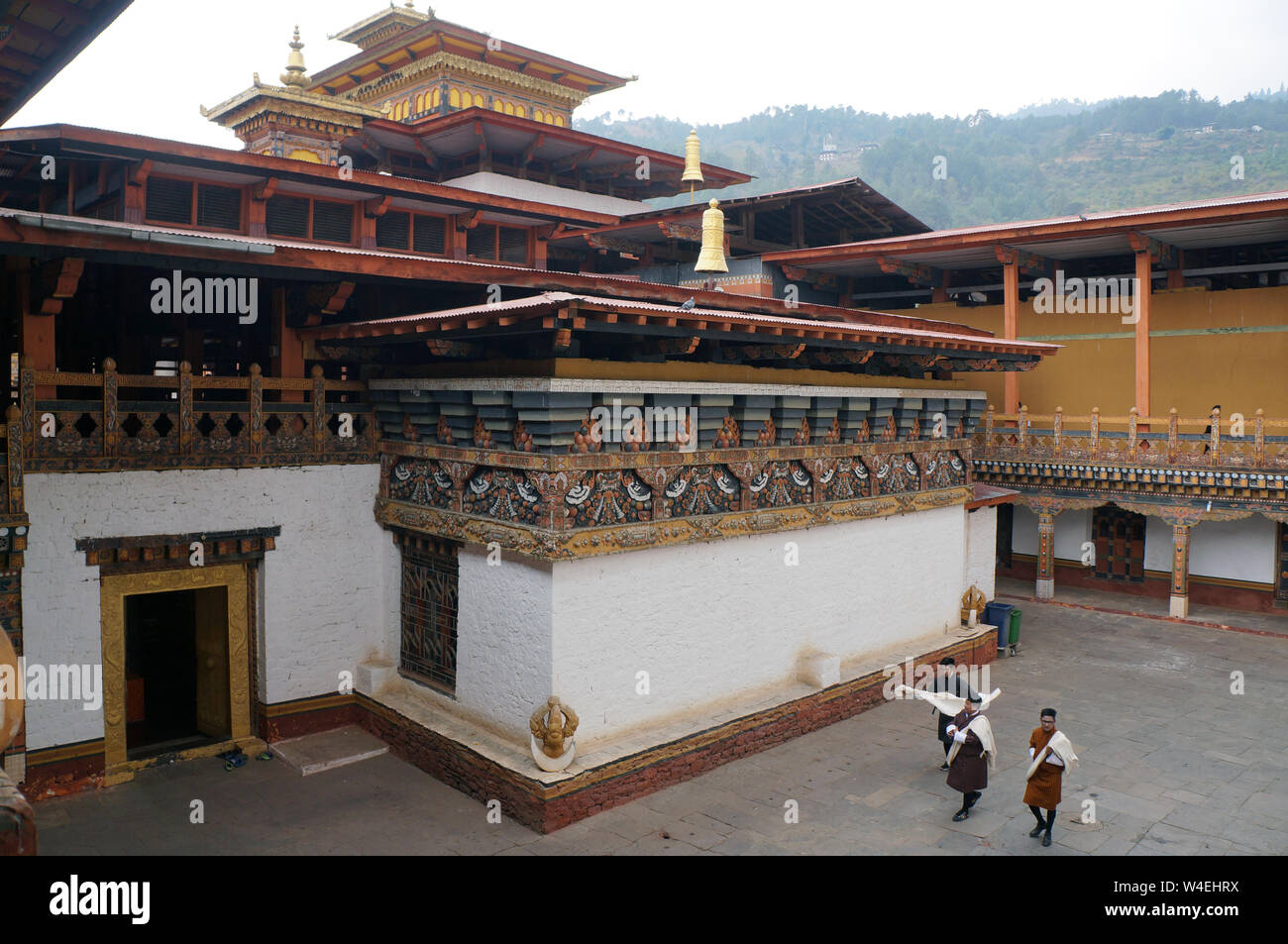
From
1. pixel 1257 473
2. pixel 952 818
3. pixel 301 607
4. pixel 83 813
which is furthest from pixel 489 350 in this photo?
pixel 1257 473

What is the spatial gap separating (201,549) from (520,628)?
3.38 meters

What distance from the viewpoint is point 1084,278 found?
20562mm

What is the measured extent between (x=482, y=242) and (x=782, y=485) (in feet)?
27.0

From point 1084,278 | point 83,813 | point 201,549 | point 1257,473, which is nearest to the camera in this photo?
point 83,813

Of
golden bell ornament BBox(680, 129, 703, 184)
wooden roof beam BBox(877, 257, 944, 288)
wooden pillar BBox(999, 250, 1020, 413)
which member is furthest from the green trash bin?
wooden roof beam BBox(877, 257, 944, 288)

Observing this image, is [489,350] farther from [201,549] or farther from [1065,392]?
[1065,392]

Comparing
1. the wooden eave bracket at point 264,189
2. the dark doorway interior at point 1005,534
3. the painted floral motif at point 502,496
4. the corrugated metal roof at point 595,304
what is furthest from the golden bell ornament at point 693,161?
the dark doorway interior at point 1005,534

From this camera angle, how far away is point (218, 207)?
13.0 meters

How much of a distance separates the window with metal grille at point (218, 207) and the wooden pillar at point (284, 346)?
3743 millimetres

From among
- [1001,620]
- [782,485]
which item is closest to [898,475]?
[782,485]

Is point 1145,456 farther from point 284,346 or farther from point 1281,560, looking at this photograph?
point 284,346

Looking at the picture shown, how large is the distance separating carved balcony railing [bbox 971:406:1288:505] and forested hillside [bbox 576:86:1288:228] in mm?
46561

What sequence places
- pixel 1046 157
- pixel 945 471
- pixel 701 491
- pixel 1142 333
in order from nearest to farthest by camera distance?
pixel 701 491
pixel 945 471
pixel 1142 333
pixel 1046 157

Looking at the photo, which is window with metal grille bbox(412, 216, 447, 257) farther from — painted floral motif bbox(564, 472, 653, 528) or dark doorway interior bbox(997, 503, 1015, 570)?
dark doorway interior bbox(997, 503, 1015, 570)
